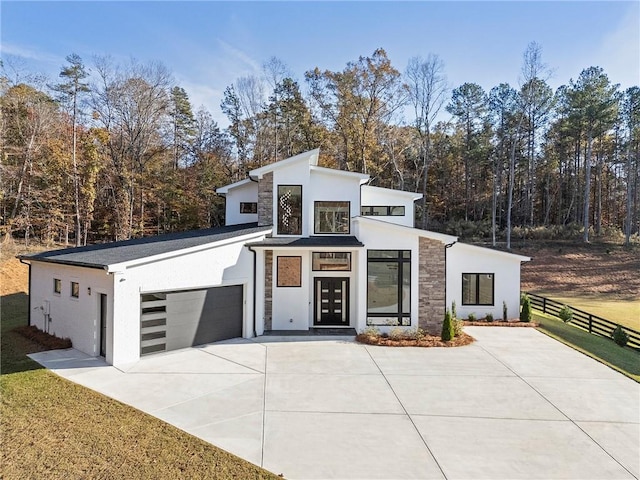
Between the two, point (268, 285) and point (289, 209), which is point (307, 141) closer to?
point (289, 209)

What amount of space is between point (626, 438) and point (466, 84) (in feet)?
125

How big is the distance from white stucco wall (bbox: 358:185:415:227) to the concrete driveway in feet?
30.6

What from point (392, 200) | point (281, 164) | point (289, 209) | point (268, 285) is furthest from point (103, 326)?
point (392, 200)

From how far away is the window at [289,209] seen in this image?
47.6 feet

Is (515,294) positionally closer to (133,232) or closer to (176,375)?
(176,375)

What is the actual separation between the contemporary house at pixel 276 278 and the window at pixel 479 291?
1.7 inches

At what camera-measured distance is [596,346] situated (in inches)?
502

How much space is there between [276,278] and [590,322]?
1384cm

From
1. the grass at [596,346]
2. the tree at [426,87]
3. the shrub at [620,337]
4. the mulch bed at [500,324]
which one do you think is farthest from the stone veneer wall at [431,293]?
the tree at [426,87]

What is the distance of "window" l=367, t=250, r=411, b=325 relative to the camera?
13.2 meters

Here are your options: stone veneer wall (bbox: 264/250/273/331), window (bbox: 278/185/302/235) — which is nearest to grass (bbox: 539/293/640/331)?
window (bbox: 278/185/302/235)

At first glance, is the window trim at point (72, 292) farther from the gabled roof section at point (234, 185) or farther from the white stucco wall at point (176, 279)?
the gabled roof section at point (234, 185)

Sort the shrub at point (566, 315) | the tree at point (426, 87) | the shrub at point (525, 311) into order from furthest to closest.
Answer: the tree at point (426, 87)
the shrub at point (566, 315)
the shrub at point (525, 311)

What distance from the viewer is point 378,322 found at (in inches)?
518
